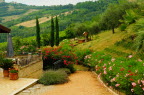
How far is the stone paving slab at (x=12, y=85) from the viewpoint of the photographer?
29.4 feet

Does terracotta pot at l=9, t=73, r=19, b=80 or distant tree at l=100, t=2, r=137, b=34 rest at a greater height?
distant tree at l=100, t=2, r=137, b=34

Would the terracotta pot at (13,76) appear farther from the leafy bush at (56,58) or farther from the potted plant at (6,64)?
the leafy bush at (56,58)

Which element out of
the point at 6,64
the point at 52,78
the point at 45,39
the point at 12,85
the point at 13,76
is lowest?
the point at 45,39

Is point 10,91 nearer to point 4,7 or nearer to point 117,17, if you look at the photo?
point 117,17

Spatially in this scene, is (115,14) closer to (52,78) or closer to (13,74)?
(52,78)

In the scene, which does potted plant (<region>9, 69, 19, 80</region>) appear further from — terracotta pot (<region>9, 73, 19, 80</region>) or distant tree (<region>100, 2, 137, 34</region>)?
distant tree (<region>100, 2, 137, 34</region>)

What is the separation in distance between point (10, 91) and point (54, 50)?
23.8 ft

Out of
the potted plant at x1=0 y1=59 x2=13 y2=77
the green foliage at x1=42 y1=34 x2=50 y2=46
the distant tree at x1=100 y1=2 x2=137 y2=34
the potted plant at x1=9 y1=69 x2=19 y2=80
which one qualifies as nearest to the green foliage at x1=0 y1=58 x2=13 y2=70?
the potted plant at x1=0 y1=59 x2=13 y2=77

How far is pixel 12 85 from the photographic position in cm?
988

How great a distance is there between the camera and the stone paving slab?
895cm

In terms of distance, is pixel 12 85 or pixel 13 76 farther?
pixel 13 76

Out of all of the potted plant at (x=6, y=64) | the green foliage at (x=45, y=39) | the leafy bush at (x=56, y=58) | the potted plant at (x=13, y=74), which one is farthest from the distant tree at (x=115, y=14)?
the potted plant at (x=13, y=74)

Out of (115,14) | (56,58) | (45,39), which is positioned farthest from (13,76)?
(45,39)

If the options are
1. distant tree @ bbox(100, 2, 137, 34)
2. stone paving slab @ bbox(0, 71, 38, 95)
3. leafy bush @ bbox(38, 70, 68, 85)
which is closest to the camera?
stone paving slab @ bbox(0, 71, 38, 95)
